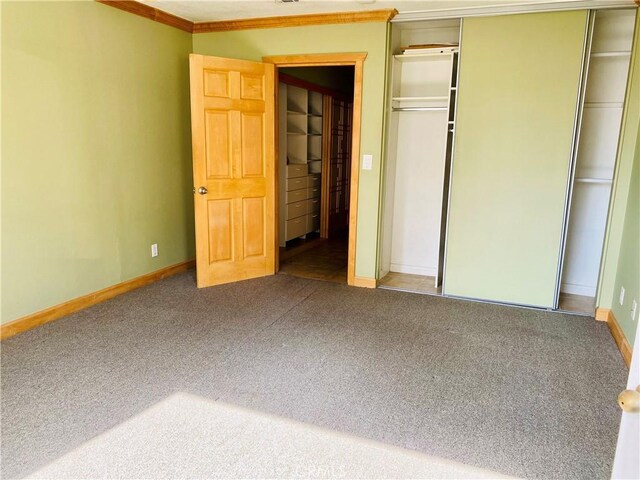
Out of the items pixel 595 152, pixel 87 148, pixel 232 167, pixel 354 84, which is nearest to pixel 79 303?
pixel 87 148

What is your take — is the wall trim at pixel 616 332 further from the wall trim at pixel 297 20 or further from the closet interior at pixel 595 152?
the wall trim at pixel 297 20

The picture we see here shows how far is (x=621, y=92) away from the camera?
12.7 ft

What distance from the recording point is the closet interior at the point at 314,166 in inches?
223

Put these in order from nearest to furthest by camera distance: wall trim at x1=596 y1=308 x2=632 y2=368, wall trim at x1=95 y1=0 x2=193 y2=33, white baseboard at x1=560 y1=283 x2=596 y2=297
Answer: wall trim at x1=596 y1=308 x2=632 y2=368
wall trim at x1=95 y1=0 x2=193 y2=33
white baseboard at x1=560 y1=283 x2=596 y2=297

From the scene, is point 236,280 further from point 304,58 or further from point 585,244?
point 585,244

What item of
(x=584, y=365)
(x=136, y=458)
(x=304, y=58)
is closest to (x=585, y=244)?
(x=584, y=365)

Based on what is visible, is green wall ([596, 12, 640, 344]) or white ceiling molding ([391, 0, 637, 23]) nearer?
green wall ([596, 12, 640, 344])

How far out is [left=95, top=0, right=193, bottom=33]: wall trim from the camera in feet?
12.2

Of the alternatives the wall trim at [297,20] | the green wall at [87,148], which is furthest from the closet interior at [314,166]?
the green wall at [87,148]

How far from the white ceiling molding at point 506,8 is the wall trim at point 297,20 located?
0.53 ft

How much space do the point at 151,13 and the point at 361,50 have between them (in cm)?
184

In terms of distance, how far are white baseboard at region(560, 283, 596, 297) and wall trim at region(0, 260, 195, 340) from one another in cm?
372

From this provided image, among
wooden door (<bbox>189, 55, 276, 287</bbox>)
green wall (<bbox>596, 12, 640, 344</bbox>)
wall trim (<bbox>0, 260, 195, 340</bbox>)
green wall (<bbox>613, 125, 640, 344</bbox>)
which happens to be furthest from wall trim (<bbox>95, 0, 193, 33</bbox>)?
green wall (<bbox>613, 125, 640, 344</bbox>)

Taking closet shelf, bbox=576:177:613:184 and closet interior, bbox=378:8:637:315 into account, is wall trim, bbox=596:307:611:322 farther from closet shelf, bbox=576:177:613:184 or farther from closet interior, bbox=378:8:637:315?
closet shelf, bbox=576:177:613:184
